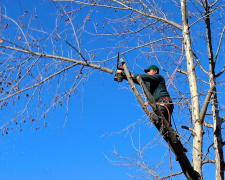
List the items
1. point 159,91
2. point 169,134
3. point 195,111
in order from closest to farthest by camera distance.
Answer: point 169,134 < point 159,91 < point 195,111

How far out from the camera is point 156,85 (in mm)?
6680

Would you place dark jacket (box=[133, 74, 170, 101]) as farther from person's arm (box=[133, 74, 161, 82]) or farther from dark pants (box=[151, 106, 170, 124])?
dark pants (box=[151, 106, 170, 124])

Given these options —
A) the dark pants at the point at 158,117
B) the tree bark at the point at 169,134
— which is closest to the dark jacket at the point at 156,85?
the dark pants at the point at 158,117

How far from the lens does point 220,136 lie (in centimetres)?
859

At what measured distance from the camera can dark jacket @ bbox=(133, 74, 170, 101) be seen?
654 centimetres

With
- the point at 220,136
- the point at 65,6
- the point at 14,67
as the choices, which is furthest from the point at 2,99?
the point at 220,136

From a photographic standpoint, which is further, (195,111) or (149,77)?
(195,111)

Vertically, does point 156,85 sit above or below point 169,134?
above

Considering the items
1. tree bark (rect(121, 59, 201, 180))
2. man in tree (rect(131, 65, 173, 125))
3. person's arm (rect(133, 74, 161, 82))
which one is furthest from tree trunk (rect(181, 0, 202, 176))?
person's arm (rect(133, 74, 161, 82))

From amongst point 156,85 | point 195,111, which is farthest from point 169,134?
point 195,111

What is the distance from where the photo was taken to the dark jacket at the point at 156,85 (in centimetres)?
654

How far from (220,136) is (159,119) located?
2832mm

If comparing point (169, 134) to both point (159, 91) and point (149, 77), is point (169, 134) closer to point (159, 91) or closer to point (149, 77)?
point (159, 91)

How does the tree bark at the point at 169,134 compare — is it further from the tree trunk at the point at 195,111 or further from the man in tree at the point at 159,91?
the tree trunk at the point at 195,111
